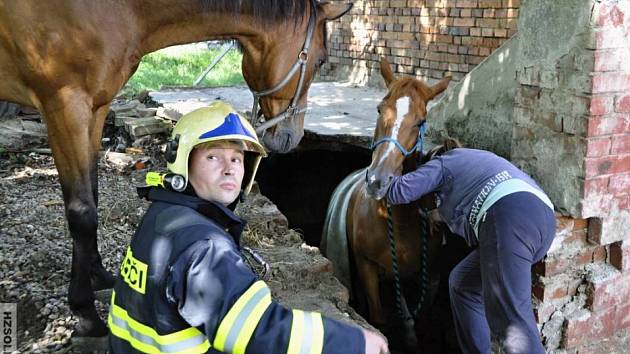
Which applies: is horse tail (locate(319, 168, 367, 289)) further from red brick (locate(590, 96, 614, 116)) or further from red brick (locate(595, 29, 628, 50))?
red brick (locate(595, 29, 628, 50))

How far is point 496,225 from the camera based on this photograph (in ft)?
9.83

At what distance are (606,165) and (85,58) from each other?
2878 millimetres

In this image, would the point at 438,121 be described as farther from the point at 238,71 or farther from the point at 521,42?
the point at 238,71

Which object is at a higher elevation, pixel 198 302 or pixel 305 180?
pixel 198 302

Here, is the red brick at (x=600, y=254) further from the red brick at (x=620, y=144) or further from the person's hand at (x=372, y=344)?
the person's hand at (x=372, y=344)

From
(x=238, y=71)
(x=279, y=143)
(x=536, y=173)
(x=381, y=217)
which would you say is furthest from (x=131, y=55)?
(x=238, y=71)

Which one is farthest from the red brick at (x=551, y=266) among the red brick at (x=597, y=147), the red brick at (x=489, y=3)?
the red brick at (x=489, y=3)

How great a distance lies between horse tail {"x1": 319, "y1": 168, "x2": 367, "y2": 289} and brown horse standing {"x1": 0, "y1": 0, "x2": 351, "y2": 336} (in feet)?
7.24

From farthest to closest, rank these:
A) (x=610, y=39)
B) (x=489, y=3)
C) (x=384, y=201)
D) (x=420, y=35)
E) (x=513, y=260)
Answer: (x=420, y=35) < (x=489, y=3) < (x=384, y=201) < (x=610, y=39) < (x=513, y=260)

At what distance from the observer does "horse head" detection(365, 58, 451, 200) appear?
11.7ft

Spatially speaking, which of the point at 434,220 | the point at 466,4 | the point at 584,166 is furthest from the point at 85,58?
the point at 466,4

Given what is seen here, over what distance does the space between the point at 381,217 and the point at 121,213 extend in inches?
79.3

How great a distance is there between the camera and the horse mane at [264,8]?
3299mm

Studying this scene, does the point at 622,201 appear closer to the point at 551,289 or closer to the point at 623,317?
the point at 551,289
